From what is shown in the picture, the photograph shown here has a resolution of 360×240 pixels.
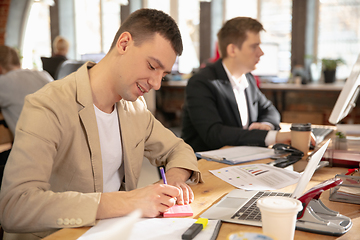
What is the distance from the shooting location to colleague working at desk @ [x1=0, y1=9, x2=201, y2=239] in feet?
2.85

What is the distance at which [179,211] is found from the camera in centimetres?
92

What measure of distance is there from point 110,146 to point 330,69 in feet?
15.6

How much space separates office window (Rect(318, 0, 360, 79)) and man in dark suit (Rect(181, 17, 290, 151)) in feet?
12.5

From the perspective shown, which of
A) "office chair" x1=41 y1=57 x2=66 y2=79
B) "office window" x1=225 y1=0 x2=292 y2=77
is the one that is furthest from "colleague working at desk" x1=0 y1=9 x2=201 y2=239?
"office window" x1=225 y1=0 x2=292 y2=77

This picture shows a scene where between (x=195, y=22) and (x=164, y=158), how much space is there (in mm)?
5698

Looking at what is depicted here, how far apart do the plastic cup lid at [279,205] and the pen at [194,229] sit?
18 centimetres

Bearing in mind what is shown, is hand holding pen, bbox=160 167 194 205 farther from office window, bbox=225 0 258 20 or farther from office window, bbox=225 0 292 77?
office window, bbox=225 0 258 20

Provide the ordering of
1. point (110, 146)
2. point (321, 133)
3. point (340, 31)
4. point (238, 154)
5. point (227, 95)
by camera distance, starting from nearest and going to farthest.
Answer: point (110, 146) → point (238, 154) → point (321, 133) → point (227, 95) → point (340, 31)

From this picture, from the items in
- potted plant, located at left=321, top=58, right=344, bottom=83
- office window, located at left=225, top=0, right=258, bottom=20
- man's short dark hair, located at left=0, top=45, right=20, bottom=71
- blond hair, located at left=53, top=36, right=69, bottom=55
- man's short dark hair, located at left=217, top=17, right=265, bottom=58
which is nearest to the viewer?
man's short dark hair, located at left=217, top=17, right=265, bottom=58

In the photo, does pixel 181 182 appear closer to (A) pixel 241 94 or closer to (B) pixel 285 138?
(B) pixel 285 138

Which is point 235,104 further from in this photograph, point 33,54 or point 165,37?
point 33,54

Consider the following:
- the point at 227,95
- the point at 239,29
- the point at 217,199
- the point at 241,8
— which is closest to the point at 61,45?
the point at 241,8

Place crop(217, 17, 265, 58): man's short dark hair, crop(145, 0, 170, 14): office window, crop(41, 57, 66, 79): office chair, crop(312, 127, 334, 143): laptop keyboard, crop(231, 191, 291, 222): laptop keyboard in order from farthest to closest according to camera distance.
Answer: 1. crop(145, 0, 170, 14): office window
2. crop(41, 57, 66, 79): office chair
3. crop(217, 17, 265, 58): man's short dark hair
4. crop(312, 127, 334, 143): laptop keyboard
5. crop(231, 191, 291, 222): laptop keyboard

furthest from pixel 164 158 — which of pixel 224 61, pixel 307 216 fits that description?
pixel 224 61
